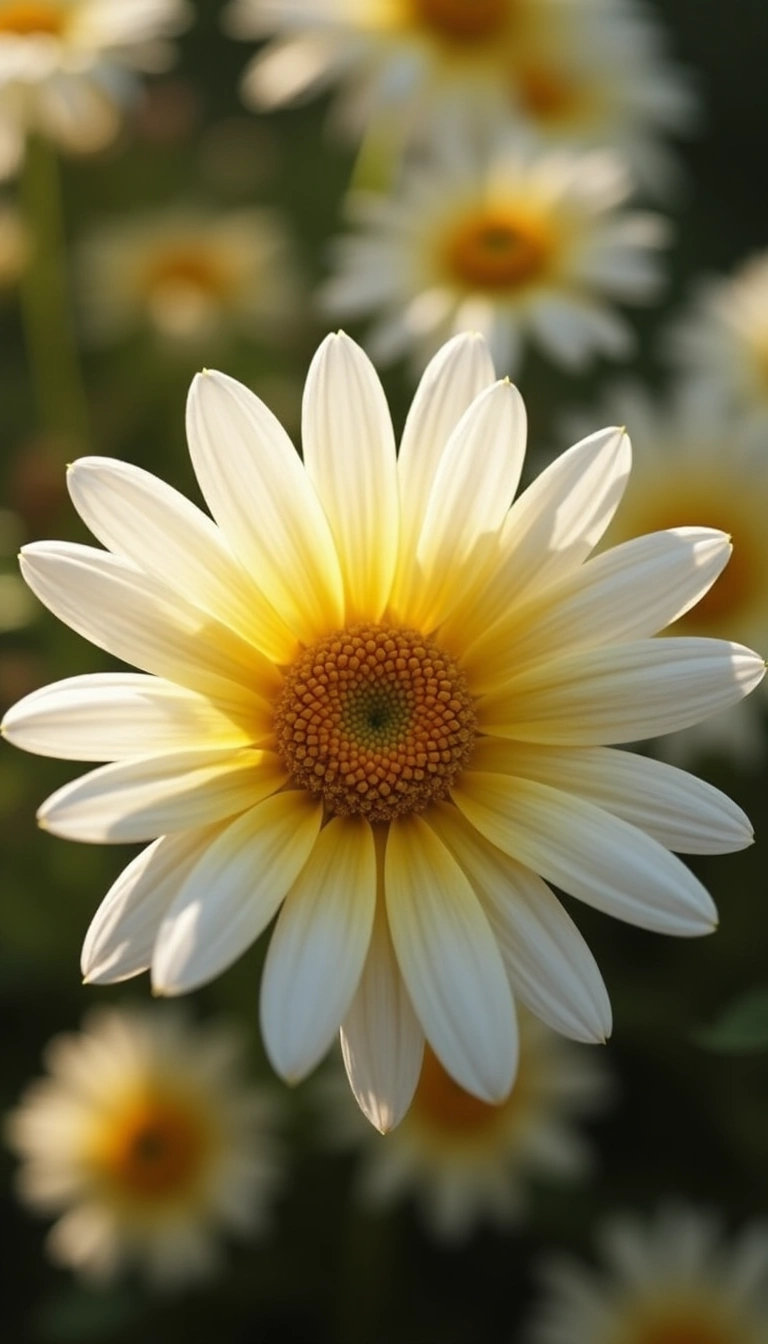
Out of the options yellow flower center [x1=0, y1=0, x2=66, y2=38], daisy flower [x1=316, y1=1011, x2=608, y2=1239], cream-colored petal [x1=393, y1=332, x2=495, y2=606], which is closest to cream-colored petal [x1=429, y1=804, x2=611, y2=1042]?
cream-colored petal [x1=393, y1=332, x2=495, y2=606]

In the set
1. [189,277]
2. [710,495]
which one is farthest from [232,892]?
[189,277]

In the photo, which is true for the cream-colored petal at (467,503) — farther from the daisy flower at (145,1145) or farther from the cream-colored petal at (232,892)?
the daisy flower at (145,1145)

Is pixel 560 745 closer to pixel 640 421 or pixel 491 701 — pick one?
pixel 491 701

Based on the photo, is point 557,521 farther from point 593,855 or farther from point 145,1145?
point 145,1145

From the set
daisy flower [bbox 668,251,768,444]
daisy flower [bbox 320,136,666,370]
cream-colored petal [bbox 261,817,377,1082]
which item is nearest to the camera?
Answer: cream-colored petal [bbox 261,817,377,1082]

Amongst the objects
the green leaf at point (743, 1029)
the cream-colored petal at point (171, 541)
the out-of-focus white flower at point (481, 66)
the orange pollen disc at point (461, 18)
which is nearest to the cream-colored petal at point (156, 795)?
the cream-colored petal at point (171, 541)

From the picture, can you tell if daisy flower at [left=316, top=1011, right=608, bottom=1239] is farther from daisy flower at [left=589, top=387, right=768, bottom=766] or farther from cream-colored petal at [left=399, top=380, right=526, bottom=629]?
cream-colored petal at [left=399, top=380, right=526, bottom=629]
